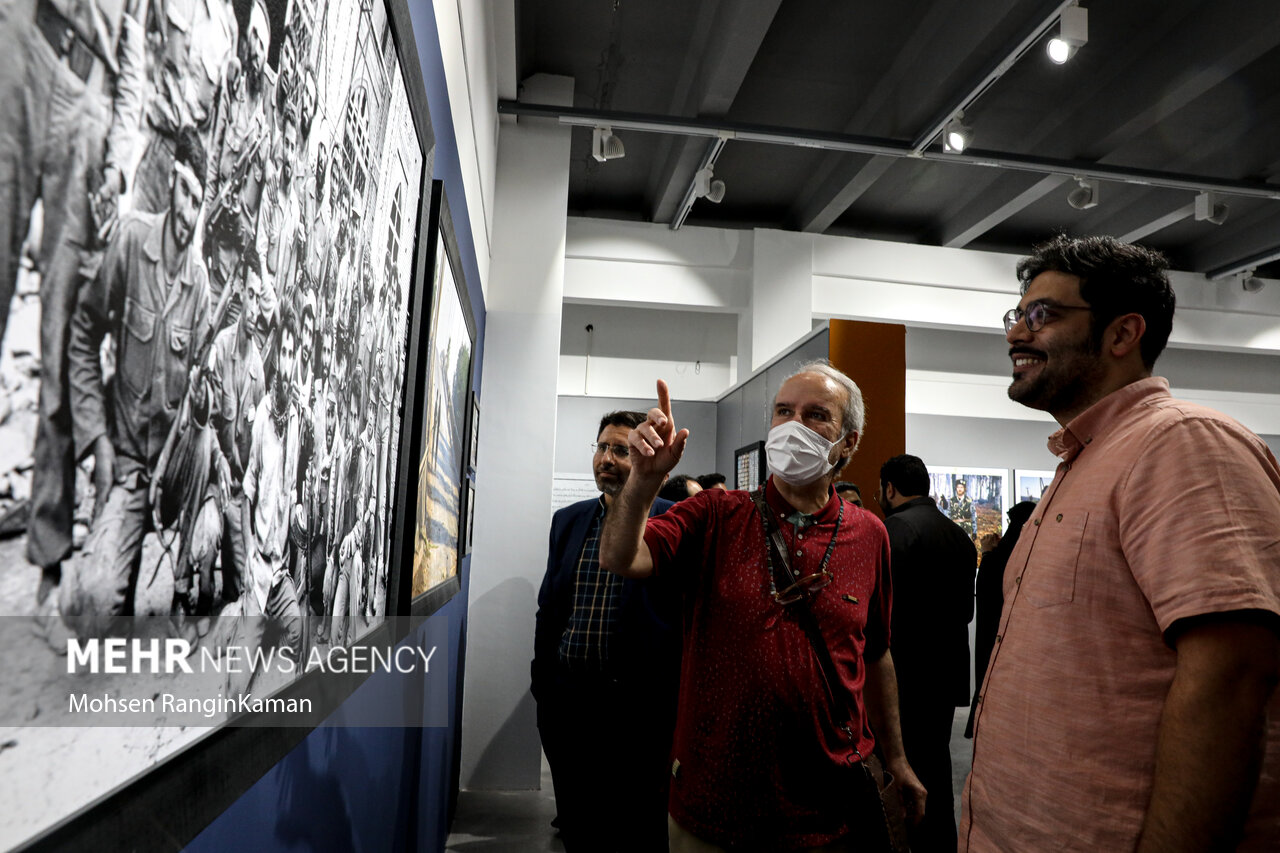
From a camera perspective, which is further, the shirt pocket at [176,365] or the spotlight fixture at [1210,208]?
the spotlight fixture at [1210,208]

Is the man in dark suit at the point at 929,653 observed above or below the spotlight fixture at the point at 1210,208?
below

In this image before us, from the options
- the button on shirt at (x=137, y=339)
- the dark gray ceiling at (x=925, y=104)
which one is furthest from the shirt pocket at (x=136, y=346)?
the dark gray ceiling at (x=925, y=104)

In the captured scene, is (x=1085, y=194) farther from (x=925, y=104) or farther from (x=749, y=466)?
(x=749, y=466)

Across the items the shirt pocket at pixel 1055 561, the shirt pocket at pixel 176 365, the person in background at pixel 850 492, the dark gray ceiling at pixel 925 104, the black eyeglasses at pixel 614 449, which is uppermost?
the dark gray ceiling at pixel 925 104

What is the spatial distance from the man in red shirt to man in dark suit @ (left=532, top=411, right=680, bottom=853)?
3.45 feet

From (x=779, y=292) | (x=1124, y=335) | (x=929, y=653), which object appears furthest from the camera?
(x=779, y=292)

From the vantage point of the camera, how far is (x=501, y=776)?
4676 mm

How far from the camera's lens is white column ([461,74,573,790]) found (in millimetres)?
4676

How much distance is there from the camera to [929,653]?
140 inches

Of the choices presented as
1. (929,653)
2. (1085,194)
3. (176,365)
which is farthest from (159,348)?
(1085,194)

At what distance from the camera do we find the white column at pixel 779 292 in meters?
7.54

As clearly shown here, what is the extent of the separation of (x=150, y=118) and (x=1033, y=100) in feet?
21.4

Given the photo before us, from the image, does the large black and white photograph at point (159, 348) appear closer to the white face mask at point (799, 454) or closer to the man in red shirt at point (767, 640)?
the man in red shirt at point (767, 640)

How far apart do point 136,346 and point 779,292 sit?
743cm
